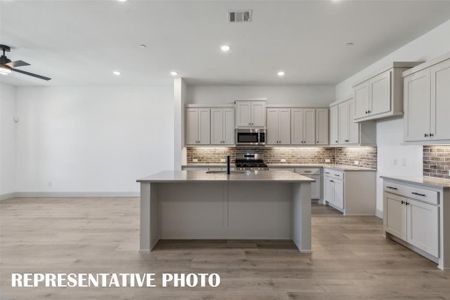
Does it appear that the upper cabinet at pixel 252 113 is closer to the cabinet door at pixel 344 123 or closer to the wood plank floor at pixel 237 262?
the cabinet door at pixel 344 123

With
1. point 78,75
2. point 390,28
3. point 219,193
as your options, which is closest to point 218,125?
point 219,193

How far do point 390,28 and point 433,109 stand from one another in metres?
1.25

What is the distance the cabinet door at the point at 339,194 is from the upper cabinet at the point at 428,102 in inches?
75.2

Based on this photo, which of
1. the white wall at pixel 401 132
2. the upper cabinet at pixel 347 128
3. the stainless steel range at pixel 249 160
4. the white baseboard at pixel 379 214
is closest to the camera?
the white wall at pixel 401 132

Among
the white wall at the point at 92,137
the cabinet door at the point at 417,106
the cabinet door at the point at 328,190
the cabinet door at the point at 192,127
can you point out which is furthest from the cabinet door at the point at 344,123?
the white wall at the point at 92,137

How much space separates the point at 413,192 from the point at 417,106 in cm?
113

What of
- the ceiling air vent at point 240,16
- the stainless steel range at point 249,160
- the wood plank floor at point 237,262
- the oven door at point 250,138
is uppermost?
the ceiling air vent at point 240,16

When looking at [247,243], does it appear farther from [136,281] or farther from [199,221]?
[136,281]

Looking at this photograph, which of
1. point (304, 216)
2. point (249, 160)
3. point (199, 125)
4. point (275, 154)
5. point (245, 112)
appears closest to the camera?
point (304, 216)

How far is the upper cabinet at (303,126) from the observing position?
21.6ft

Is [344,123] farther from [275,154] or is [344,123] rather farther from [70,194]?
[70,194]

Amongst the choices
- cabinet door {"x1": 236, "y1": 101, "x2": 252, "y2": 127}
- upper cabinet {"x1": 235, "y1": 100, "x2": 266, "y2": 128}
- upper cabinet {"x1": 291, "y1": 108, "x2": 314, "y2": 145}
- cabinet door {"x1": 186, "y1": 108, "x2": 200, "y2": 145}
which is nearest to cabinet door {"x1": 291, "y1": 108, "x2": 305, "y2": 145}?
upper cabinet {"x1": 291, "y1": 108, "x2": 314, "y2": 145}

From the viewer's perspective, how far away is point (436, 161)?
3.59m

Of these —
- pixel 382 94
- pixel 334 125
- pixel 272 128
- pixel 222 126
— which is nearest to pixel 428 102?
pixel 382 94
